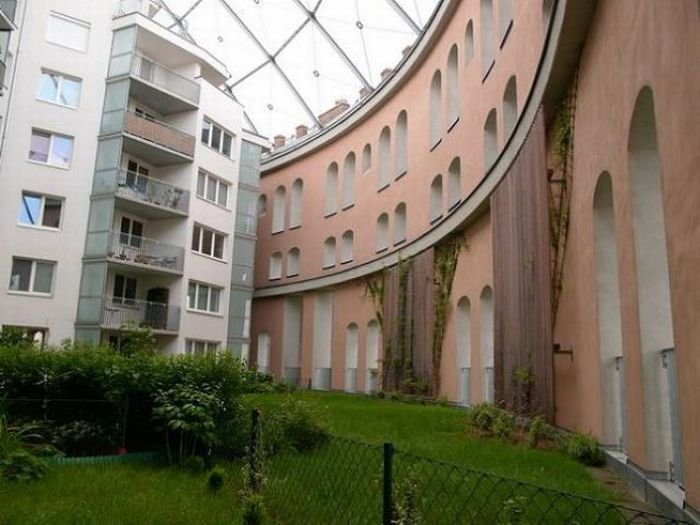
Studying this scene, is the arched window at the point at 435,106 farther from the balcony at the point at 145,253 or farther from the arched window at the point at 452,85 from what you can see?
the balcony at the point at 145,253

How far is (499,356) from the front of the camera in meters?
14.0

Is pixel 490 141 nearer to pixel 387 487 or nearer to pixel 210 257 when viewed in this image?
pixel 387 487

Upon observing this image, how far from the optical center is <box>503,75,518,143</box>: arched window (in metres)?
16.1

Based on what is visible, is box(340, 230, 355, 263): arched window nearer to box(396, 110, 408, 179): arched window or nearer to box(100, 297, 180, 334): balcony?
box(396, 110, 408, 179): arched window

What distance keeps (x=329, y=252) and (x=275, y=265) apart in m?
5.32

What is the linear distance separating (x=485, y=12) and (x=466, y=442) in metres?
13.0

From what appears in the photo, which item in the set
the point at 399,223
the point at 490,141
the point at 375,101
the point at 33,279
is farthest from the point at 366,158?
the point at 33,279

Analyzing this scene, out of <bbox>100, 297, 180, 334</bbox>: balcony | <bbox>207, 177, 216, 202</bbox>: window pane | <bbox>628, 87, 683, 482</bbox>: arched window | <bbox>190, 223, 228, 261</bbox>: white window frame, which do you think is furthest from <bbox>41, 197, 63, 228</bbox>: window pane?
<bbox>628, 87, 683, 482</bbox>: arched window

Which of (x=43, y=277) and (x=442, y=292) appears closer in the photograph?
(x=442, y=292)

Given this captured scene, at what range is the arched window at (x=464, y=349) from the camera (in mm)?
18781

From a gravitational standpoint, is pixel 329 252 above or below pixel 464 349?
above

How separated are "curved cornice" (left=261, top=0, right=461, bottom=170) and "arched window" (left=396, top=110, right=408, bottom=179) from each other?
124cm

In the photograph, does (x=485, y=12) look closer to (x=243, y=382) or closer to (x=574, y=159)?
(x=574, y=159)

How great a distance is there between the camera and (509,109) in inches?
643
